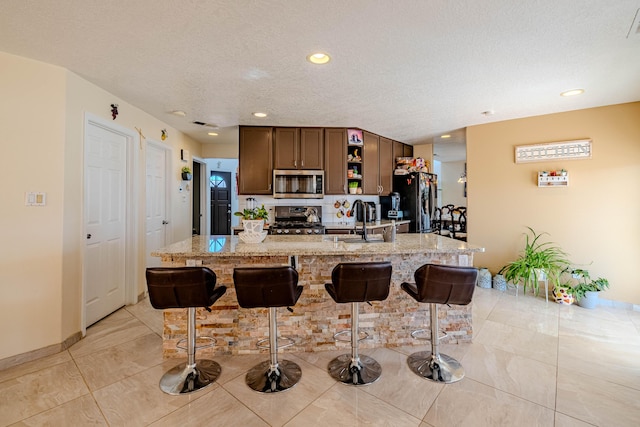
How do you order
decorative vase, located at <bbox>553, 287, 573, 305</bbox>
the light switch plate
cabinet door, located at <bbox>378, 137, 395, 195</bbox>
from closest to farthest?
the light switch plate < decorative vase, located at <bbox>553, 287, 573, 305</bbox> < cabinet door, located at <bbox>378, 137, 395, 195</bbox>

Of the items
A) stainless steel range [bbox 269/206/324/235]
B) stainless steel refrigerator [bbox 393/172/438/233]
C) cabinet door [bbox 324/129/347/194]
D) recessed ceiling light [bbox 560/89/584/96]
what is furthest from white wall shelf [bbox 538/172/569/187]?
stainless steel range [bbox 269/206/324/235]

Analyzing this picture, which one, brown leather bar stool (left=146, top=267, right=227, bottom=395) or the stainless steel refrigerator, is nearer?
brown leather bar stool (left=146, top=267, right=227, bottom=395)

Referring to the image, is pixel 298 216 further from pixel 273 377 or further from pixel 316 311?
pixel 273 377

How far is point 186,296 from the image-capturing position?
5.72ft

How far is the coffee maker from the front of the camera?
4977mm

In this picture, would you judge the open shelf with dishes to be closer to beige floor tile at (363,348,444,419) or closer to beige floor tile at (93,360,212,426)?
beige floor tile at (363,348,444,419)

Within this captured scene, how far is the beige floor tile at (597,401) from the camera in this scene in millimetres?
1577

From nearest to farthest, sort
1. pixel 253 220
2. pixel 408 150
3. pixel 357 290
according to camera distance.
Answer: pixel 357 290 → pixel 253 220 → pixel 408 150

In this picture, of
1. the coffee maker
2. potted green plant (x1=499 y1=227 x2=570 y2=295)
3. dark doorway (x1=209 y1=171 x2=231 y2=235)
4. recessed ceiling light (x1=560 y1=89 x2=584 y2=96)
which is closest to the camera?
recessed ceiling light (x1=560 y1=89 x2=584 y2=96)

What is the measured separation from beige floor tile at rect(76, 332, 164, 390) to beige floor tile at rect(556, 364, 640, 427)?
2775 millimetres

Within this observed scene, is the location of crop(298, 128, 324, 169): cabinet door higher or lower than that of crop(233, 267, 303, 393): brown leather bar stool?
higher

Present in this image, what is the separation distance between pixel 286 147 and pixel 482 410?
3746 millimetres

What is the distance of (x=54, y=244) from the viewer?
2314 millimetres

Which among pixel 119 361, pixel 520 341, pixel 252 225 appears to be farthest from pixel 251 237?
pixel 520 341
